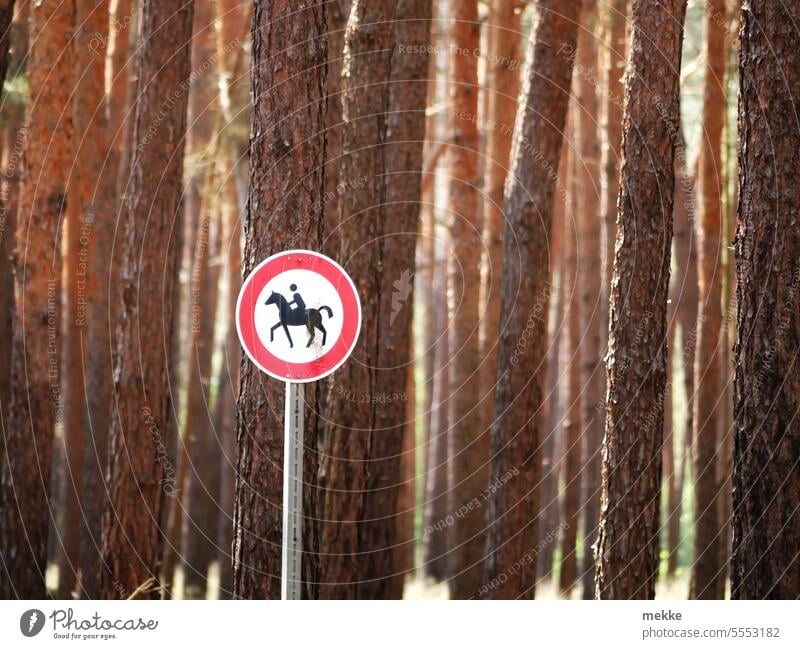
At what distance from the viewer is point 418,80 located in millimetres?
12547

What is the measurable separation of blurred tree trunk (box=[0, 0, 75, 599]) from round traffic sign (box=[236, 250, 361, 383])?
201 inches

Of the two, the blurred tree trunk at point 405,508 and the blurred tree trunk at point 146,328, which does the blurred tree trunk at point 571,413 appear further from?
Result: the blurred tree trunk at point 146,328

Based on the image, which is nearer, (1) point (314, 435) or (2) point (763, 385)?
(2) point (763, 385)

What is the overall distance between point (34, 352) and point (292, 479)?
5495 mm

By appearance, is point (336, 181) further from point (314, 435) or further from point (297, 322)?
point (297, 322)

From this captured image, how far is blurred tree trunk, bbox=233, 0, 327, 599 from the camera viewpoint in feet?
27.9

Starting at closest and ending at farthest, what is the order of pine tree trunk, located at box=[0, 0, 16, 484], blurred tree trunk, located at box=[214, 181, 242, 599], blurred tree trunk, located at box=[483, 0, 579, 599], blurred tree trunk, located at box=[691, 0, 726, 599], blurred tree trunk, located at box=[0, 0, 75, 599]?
blurred tree trunk, located at box=[0, 0, 75, 599], blurred tree trunk, located at box=[483, 0, 579, 599], blurred tree trunk, located at box=[691, 0, 726, 599], pine tree trunk, located at box=[0, 0, 16, 484], blurred tree trunk, located at box=[214, 181, 242, 599]

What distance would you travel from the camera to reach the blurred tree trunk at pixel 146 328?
11.4 m

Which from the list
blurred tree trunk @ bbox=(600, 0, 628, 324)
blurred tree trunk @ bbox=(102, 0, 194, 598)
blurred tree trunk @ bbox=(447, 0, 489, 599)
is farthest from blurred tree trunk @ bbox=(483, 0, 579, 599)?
blurred tree trunk @ bbox=(600, 0, 628, 324)

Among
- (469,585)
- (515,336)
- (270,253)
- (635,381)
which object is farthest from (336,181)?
(469,585)

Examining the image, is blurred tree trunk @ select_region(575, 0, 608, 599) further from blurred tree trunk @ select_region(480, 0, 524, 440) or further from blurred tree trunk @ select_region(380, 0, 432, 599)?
blurred tree trunk @ select_region(380, 0, 432, 599)

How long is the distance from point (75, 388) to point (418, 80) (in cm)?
598

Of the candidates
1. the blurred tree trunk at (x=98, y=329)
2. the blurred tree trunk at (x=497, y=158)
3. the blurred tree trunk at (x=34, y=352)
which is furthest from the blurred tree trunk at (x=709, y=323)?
the blurred tree trunk at (x=34, y=352)

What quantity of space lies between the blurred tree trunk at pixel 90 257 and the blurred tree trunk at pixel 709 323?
7.64 m
